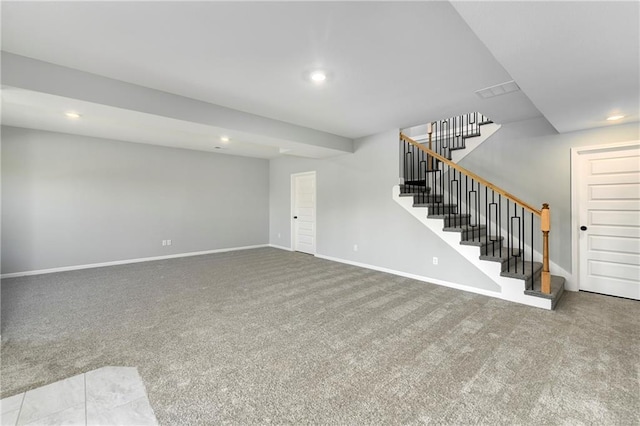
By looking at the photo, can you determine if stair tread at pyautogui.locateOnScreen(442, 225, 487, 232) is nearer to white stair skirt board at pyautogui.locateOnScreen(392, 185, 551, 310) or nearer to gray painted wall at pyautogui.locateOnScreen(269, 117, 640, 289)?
white stair skirt board at pyautogui.locateOnScreen(392, 185, 551, 310)


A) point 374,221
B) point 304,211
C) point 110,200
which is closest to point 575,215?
point 374,221

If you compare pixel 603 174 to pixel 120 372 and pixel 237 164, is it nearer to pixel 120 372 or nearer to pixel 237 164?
pixel 120 372

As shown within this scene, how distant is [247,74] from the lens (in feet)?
9.27

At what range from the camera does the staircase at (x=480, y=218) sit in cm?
346

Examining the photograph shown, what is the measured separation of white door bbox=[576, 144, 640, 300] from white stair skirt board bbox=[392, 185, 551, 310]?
127 cm

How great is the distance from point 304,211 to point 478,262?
428cm

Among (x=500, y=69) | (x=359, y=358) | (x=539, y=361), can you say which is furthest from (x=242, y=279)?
(x=500, y=69)

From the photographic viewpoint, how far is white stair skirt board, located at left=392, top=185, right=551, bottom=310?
3.38 meters

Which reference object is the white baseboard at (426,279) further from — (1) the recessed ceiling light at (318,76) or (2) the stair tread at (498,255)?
(1) the recessed ceiling light at (318,76)

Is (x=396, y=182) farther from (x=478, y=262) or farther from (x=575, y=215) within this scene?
(x=575, y=215)

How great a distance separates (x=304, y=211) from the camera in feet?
23.2

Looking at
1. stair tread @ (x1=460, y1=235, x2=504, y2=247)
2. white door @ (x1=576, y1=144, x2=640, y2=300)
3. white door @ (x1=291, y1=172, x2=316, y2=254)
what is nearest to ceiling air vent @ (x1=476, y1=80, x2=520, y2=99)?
white door @ (x1=576, y1=144, x2=640, y2=300)

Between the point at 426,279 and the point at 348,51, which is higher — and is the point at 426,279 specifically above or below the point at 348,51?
below

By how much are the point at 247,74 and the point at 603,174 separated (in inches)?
192
